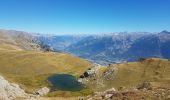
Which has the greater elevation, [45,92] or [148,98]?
[148,98]

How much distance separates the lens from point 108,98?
67.7 metres

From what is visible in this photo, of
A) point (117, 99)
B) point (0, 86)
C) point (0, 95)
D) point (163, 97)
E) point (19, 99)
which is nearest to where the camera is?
point (163, 97)

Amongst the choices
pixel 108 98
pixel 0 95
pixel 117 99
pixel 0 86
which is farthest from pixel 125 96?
pixel 0 86

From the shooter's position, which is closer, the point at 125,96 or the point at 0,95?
the point at 125,96

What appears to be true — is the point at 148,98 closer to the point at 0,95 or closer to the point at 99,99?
the point at 99,99

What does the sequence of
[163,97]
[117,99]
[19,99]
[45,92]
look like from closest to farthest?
[163,97] < [117,99] < [19,99] < [45,92]

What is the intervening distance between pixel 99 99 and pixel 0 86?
151 ft

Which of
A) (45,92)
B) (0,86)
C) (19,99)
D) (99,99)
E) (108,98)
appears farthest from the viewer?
(45,92)

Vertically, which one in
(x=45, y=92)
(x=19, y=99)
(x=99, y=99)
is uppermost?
(x=99, y=99)

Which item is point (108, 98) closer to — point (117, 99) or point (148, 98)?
point (117, 99)

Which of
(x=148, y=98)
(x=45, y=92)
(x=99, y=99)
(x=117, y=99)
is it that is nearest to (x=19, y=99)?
(x=99, y=99)

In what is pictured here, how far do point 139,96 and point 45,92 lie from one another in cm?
13674

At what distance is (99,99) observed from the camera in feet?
236

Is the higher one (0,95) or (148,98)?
(148,98)
